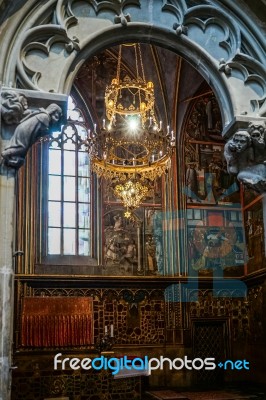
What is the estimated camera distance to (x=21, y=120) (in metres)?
5.18

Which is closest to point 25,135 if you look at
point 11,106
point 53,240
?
point 11,106

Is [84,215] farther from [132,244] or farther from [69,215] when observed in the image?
[132,244]

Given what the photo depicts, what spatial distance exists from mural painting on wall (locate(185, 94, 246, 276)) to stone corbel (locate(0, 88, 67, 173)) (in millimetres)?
8987

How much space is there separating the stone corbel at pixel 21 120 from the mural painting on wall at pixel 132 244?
27.6 ft

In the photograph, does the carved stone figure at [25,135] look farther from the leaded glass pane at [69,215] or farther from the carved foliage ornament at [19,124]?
the leaded glass pane at [69,215]

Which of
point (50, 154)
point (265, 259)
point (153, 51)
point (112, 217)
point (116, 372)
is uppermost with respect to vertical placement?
point (153, 51)

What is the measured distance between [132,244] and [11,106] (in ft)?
29.2

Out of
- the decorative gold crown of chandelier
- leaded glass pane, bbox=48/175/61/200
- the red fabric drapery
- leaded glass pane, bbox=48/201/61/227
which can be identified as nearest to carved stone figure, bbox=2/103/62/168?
the decorative gold crown of chandelier

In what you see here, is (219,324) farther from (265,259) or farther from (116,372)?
(116,372)

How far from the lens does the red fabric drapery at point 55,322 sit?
12250 mm

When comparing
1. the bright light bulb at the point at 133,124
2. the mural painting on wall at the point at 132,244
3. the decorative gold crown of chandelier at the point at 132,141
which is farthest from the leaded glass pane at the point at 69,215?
the bright light bulb at the point at 133,124

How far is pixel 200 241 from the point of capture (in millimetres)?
13969

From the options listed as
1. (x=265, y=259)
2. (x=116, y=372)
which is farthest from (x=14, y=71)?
(x=265, y=259)

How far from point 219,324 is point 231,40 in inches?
354
